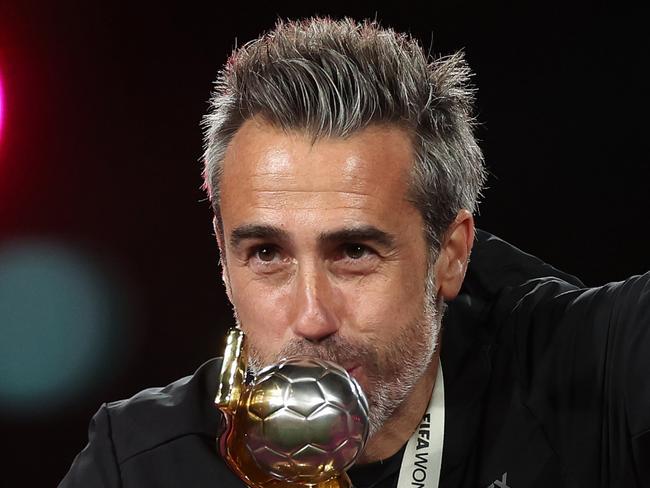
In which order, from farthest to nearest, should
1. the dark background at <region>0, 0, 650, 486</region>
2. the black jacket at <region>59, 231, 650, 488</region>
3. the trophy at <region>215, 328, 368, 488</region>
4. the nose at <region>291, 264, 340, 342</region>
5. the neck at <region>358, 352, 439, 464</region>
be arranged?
the dark background at <region>0, 0, 650, 486</region>
the neck at <region>358, 352, 439, 464</region>
the black jacket at <region>59, 231, 650, 488</region>
the nose at <region>291, 264, 340, 342</region>
the trophy at <region>215, 328, 368, 488</region>

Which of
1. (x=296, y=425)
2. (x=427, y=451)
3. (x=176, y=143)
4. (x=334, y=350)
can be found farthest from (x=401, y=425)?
(x=176, y=143)

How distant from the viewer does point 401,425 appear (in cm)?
174

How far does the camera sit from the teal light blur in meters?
2.50

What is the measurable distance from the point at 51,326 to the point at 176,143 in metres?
0.53

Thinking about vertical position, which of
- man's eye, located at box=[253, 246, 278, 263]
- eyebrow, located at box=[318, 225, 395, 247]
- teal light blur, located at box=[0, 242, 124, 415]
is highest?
eyebrow, located at box=[318, 225, 395, 247]

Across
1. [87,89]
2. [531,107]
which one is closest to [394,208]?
[531,107]

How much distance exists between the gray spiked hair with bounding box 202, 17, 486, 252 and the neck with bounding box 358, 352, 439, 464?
248mm

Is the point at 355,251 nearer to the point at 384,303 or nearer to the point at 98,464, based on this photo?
the point at 384,303

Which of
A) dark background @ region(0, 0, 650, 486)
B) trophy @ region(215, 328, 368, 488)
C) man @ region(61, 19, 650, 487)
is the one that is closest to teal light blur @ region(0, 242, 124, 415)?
dark background @ region(0, 0, 650, 486)

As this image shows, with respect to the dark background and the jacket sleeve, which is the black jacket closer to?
the jacket sleeve

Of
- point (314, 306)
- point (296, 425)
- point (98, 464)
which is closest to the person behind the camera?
point (296, 425)

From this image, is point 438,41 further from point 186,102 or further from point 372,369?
point 372,369

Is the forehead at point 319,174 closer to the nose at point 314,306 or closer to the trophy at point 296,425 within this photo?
the nose at point 314,306

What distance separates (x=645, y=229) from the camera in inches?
97.0
